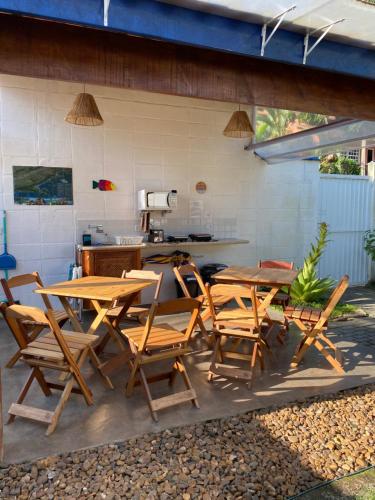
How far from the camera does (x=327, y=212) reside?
26.3 feet

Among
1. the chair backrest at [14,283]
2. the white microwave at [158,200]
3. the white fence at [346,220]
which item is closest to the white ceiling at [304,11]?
the chair backrest at [14,283]

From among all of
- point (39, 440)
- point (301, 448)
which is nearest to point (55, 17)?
point (39, 440)

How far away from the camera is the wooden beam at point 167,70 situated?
2123 mm

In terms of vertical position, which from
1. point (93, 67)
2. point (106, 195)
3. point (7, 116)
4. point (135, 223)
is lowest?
point (135, 223)

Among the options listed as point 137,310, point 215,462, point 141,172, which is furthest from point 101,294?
point 141,172

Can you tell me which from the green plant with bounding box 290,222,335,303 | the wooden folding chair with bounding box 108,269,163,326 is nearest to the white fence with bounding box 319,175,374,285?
the green plant with bounding box 290,222,335,303

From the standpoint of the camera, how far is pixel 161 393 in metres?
3.36

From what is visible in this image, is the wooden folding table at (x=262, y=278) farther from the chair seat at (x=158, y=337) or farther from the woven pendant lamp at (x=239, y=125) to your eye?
the woven pendant lamp at (x=239, y=125)

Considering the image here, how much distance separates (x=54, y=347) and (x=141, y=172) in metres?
3.79

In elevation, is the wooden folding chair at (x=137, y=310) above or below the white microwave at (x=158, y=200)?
below

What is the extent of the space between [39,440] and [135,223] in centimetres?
403

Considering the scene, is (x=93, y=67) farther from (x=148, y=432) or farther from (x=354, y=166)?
(x=354, y=166)

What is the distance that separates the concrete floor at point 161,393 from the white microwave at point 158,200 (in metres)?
2.29

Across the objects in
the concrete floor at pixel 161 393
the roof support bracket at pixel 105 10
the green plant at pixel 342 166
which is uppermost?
the green plant at pixel 342 166
